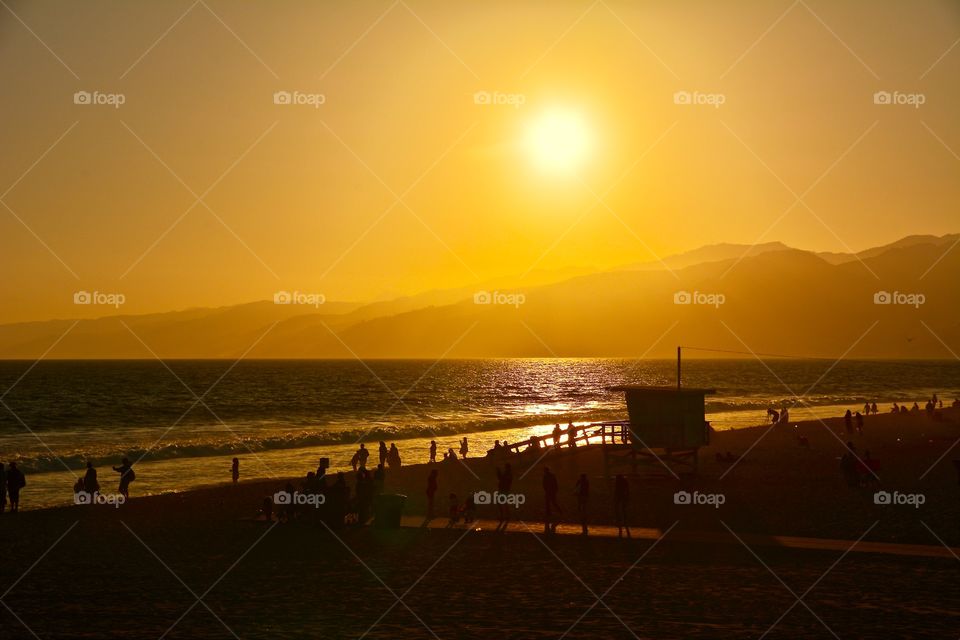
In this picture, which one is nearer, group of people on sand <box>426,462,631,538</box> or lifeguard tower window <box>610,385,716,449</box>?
group of people on sand <box>426,462,631,538</box>

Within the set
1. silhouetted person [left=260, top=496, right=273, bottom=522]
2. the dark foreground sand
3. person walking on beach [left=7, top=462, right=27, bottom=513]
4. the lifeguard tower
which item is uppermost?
the lifeguard tower

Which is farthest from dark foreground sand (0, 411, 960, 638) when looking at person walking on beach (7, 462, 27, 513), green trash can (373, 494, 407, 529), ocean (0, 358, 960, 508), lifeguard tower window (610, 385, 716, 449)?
ocean (0, 358, 960, 508)

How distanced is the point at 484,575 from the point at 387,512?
534 cm

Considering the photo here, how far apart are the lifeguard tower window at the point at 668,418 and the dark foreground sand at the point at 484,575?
77.6 inches

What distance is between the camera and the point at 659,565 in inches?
698

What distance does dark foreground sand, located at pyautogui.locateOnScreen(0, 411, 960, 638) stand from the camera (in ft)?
45.1

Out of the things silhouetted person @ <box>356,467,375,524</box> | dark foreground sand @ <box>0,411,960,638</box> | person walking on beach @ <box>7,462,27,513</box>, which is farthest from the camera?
person walking on beach @ <box>7,462,27,513</box>

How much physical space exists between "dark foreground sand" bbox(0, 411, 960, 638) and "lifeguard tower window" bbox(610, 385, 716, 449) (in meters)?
1.97

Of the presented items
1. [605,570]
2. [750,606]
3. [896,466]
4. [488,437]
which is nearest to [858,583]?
[750,606]

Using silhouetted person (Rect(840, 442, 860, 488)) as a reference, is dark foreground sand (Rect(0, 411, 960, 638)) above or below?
below

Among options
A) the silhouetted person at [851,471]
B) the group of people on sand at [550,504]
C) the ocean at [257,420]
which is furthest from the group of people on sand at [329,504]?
the silhouetted person at [851,471]

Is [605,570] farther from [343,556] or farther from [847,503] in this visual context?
[847,503]

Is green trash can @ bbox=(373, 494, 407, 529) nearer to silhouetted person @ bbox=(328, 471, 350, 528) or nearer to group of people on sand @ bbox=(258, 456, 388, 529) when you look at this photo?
group of people on sand @ bbox=(258, 456, 388, 529)

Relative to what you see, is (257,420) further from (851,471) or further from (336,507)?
(851,471)
